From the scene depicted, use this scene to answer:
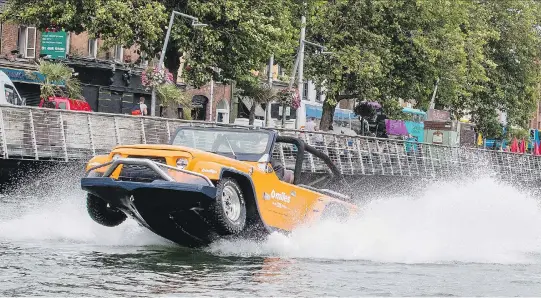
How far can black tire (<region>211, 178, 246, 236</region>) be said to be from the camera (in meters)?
16.0

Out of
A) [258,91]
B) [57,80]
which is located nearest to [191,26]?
[57,80]

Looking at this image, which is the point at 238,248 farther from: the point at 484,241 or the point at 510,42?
the point at 510,42

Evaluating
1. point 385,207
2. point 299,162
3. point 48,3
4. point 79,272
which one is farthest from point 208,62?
point 79,272

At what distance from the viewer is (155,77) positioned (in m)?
47.6

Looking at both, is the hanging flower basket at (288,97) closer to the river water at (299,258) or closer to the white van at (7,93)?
the white van at (7,93)

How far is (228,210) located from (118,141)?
16566 millimetres

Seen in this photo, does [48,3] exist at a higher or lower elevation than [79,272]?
higher

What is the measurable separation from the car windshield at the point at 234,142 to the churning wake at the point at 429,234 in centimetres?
119

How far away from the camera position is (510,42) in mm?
69250

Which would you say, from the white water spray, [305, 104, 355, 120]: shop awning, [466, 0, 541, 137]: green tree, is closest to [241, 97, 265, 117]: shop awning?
[305, 104, 355, 120]: shop awning

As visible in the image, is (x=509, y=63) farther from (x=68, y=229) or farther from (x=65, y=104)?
(x=68, y=229)

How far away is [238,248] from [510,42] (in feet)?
177

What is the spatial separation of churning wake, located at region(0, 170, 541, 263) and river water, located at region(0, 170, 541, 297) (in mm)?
22

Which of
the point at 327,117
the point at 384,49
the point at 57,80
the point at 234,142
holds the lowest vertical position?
the point at 327,117
